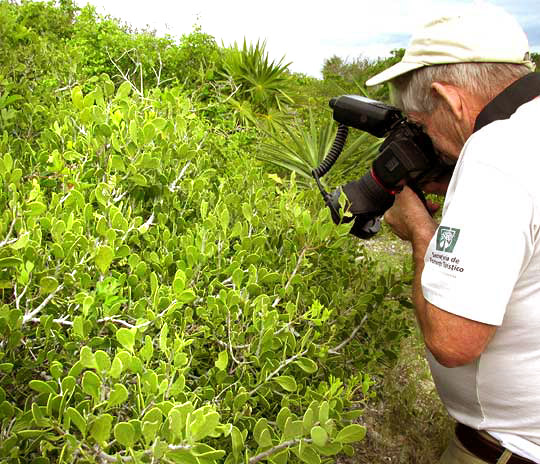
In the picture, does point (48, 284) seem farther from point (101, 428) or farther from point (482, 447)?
point (482, 447)

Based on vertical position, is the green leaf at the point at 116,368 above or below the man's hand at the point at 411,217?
below

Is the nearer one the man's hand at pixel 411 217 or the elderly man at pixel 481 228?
the elderly man at pixel 481 228

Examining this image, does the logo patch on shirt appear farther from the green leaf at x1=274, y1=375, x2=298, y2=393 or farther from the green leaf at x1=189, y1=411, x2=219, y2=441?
the green leaf at x1=189, y1=411, x2=219, y2=441

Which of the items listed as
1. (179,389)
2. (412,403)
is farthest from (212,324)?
(412,403)

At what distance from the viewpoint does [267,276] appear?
1552 mm

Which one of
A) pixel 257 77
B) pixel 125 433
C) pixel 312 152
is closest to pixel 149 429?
pixel 125 433

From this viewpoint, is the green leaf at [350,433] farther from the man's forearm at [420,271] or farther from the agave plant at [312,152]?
the agave plant at [312,152]

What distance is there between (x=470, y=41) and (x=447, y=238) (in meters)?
0.61

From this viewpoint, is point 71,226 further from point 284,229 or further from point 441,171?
point 441,171

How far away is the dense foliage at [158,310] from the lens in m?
1.09

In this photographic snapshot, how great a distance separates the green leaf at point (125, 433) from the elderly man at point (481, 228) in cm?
89

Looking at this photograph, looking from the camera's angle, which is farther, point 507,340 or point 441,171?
point 441,171

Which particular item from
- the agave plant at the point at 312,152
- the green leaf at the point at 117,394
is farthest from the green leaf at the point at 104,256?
the agave plant at the point at 312,152

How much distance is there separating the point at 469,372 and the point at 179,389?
104cm
